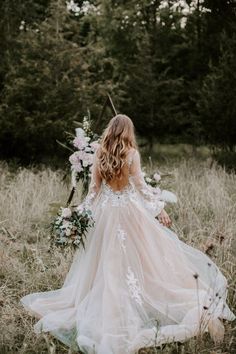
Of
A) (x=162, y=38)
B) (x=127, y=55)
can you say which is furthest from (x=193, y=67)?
(x=127, y=55)

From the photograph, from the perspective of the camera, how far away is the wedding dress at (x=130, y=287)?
364 centimetres

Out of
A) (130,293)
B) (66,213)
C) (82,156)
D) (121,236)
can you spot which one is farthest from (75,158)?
(130,293)

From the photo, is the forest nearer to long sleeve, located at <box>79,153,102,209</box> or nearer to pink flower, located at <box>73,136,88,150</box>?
pink flower, located at <box>73,136,88,150</box>

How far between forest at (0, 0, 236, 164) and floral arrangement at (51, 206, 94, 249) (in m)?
7.40

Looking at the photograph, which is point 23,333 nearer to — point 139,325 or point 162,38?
point 139,325

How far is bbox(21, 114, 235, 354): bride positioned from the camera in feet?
12.2

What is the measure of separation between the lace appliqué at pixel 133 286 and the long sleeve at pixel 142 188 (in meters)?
0.54

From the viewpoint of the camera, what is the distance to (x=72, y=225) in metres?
3.98

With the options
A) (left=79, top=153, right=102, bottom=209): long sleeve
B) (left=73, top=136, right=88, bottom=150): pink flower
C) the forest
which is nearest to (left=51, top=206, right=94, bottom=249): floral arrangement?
(left=79, top=153, right=102, bottom=209): long sleeve

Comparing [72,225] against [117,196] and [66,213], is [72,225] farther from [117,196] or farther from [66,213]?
[117,196]

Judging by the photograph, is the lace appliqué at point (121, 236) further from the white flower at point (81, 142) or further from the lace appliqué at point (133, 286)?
the white flower at point (81, 142)

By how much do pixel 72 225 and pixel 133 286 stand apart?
643 millimetres

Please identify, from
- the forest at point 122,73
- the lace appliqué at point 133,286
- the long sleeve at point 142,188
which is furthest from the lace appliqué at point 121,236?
the forest at point 122,73

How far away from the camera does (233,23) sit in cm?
1228
